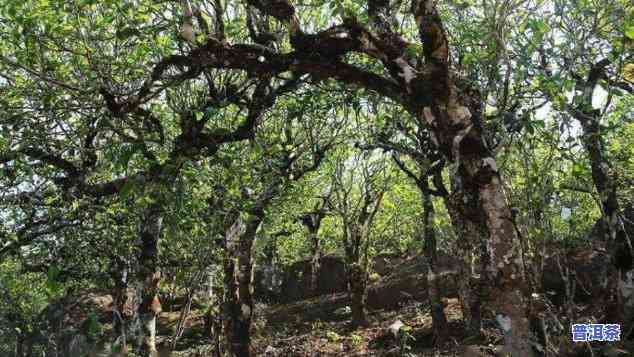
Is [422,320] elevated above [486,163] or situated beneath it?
situated beneath

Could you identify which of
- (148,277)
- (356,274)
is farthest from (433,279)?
(148,277)

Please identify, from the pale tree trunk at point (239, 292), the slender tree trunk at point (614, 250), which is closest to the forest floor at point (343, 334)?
the slender tree trunk at point (614, 250)

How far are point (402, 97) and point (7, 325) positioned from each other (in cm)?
3167

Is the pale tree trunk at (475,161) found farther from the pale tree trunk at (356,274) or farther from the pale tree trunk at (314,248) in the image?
the pale tree trunk at (314,248)

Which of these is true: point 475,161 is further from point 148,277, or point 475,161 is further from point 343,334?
point 343,334

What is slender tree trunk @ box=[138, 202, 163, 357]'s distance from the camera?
10688mm

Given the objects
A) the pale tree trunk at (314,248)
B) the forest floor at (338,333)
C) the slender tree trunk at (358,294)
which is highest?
the pale tree trunk at (314,248)

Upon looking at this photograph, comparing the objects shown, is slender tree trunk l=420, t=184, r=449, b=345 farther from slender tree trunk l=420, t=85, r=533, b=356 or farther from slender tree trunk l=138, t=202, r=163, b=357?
slender tree trunk l=420, t=85, r=533, b=356

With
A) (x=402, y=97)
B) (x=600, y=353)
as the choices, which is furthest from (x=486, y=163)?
(x=600, y=353)

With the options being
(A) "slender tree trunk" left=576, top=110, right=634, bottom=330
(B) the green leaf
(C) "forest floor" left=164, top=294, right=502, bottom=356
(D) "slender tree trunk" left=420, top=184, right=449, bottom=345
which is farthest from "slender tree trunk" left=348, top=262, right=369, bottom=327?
(B) the green leaf

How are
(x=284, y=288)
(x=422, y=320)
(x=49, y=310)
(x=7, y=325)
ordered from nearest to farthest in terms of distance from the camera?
(x=422, y=320) → (x=7, y=325) → (x=49, y=310) → (x=284, y=288)

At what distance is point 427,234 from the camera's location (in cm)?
1591

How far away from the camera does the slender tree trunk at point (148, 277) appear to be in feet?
35.1

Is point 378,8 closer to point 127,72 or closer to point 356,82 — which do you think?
point 356,82
